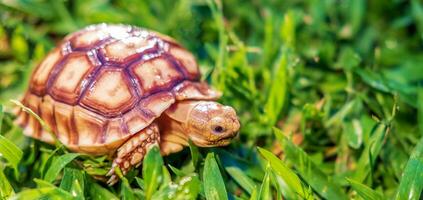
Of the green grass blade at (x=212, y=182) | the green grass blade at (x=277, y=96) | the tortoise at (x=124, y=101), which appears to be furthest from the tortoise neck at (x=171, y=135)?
the green grass blade at (x=277, y=96)

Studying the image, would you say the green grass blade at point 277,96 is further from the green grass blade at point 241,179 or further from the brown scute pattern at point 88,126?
the brown scute pattern at point 88,126

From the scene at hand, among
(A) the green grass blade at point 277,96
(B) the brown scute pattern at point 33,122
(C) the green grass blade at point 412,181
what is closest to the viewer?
(C) the green grass blade at point 412,181

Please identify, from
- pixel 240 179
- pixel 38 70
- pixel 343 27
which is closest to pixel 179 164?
pixel 240 179

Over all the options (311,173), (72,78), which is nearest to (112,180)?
(72,78)

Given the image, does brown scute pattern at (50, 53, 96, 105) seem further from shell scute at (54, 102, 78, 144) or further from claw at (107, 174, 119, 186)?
claw at (107, 174, 119, 186)

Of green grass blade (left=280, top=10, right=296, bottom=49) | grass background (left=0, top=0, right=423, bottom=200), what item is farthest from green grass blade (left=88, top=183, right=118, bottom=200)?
green grass blade (left=280, top=10, right=296, bottom=49)

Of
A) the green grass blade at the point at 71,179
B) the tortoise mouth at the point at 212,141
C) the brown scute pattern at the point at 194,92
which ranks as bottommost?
the green grass blade at the point at 71,179
